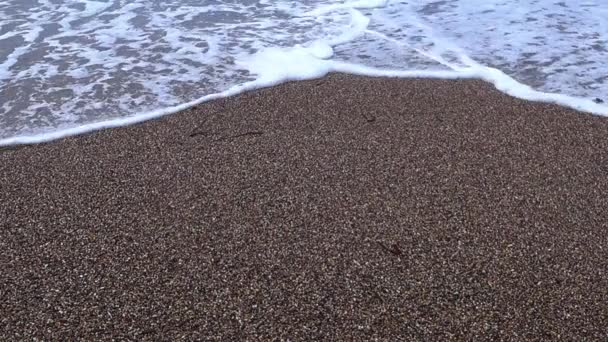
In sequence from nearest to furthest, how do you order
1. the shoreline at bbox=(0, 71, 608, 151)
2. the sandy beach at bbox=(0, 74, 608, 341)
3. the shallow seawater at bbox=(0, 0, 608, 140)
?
the sandy beach at bbox=(0, 74, 608, 341)
the shoreline at bbox=(0, 71, 608, 151)
the shallow seawater at bbox=(0, 0, 608, 140)

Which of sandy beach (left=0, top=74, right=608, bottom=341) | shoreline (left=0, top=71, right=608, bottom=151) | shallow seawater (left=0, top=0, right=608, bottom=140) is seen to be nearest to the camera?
sandy beach (left=0, top=74, right=608, bottom=341)

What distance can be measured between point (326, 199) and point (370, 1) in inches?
203

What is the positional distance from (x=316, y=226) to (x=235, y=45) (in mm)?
3590

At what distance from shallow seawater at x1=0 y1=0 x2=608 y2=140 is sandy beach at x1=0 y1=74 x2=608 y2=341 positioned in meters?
0.69

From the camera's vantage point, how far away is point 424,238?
3.18 meters

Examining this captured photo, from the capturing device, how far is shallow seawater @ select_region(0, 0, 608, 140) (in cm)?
510

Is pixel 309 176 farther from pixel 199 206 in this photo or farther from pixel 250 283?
pixel 250 283

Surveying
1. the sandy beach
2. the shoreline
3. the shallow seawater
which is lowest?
the sandy beach

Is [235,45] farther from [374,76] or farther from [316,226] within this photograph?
[316,226]

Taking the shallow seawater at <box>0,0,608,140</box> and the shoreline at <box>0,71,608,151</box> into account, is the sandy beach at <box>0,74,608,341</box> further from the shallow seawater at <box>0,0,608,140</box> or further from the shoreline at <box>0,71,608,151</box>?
the shallow seawater at <box>0,0,608,140</box>

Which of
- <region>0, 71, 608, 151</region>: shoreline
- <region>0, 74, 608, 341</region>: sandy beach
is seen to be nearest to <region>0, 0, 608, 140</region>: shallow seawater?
<region>0, 71, 608, 151</region>: shoreline

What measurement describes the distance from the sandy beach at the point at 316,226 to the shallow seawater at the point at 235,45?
2.27 ft

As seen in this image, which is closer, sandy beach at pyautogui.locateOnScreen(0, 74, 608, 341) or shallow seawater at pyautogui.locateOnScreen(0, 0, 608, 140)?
sandy beach at pyautogui.locateOnScreen(0, 74, 608, 341)

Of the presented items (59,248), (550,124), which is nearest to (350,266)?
(59,248)
